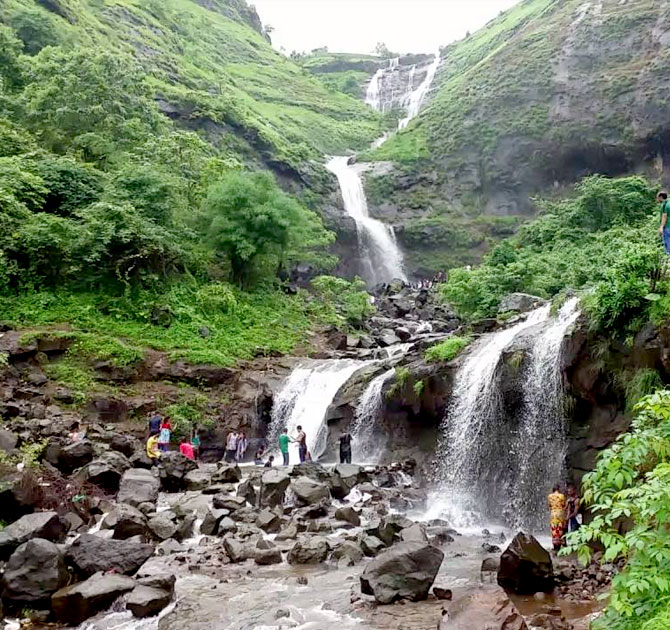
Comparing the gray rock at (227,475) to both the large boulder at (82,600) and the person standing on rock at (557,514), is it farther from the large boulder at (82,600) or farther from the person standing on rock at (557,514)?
the person standing on rock at (557,514)

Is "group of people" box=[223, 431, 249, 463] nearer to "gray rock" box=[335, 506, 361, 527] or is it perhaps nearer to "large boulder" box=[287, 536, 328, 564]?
"gray rock" box=[335, 506, 361, 527]

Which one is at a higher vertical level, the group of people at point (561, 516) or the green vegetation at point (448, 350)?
the green vegetation at point (448, 350)

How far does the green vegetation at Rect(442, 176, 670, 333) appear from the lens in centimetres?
1374

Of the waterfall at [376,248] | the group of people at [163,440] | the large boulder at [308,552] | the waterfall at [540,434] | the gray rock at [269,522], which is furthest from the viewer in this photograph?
the waterfall at [376,248]

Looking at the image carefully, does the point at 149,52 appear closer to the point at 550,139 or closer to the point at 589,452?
the point at 550,139

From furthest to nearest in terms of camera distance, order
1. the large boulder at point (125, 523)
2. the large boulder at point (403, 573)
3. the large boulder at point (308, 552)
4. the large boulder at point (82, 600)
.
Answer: the large boulder at point (125, 523) → the large boulder at point (308, 552) → the large boulder at point (403, 573) → the large boulder at point (82, 600)

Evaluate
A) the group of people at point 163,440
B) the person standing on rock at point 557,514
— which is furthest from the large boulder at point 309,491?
the person standing on rock at point 557,514

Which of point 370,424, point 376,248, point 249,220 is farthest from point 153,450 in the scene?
point 376,248

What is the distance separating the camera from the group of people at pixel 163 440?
19.6 metres

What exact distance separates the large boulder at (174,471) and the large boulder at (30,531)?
20.0 feet

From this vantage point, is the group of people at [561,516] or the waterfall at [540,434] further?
the waterfall at [540,434]

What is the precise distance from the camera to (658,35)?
4672cm

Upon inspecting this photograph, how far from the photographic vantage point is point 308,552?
12.1 meters

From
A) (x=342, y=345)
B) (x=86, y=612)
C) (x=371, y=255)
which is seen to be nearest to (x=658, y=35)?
(x=371, y=255)
